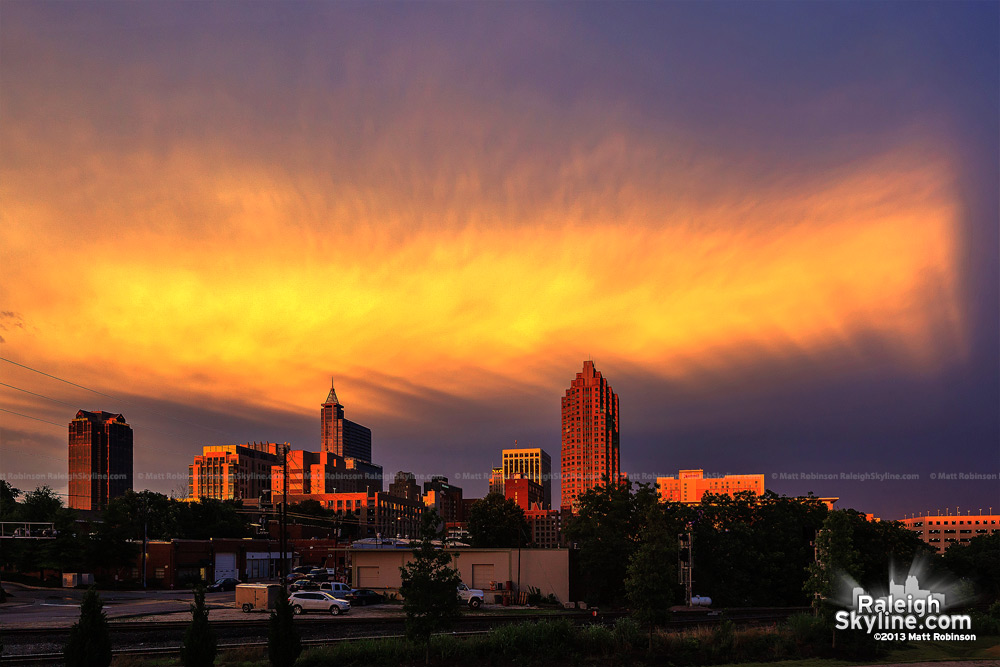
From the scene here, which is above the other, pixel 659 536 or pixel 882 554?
pixel 659 536

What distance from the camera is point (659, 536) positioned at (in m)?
35.7

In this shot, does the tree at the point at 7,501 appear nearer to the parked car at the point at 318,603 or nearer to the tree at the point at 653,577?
the parked car at the point at 318,603

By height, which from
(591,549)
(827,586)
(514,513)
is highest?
(827,586)

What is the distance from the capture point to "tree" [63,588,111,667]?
86.7ft

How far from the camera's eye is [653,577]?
113 feet

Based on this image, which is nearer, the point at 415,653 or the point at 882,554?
the point at 415,653

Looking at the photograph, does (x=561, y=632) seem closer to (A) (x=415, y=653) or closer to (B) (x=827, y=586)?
(A) (x=415, y=653)

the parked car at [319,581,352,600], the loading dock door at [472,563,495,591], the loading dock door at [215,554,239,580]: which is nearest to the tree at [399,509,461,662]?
the parked car at [319,581,352,600]

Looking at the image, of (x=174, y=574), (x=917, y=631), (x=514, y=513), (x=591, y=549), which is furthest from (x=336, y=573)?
(x=917, y=631)

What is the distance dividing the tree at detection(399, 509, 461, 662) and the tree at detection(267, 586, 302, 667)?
407 cm

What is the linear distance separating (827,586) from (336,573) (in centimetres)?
8227

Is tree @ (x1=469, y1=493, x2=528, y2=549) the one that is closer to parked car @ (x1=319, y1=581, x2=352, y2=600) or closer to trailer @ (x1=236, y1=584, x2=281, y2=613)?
parked car @ (x1=319, y1=581, x2=352, y2=600)

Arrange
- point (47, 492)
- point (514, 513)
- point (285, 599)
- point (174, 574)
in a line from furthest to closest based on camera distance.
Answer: point (514, 513) → point (47, 492) → point (174, 574) → point (285, 599)

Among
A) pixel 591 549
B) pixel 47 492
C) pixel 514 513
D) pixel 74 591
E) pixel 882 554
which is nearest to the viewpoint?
pixel 591 549
